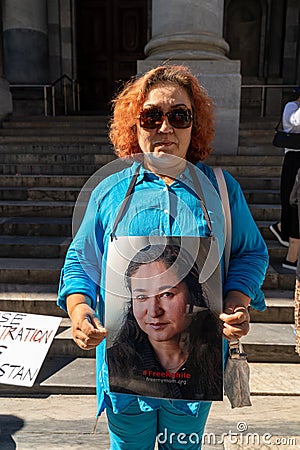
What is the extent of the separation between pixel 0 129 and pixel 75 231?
6.98 metres

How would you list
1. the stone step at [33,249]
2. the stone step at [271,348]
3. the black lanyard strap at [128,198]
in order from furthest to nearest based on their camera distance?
1. the stone step at [33,249]
2. the stone step at [271,348]
3. the black lanyard strap at [128,198]

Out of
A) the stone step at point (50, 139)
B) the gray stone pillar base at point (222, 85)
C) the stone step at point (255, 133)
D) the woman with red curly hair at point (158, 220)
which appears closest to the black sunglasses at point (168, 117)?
the woman with red curly hair at point (158, 220)

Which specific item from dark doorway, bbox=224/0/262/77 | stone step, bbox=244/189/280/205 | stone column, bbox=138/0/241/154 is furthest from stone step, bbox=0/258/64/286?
dark doorway, bbox=224/0/262/77

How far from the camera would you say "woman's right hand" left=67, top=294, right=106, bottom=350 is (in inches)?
45.6

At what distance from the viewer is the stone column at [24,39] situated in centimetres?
983

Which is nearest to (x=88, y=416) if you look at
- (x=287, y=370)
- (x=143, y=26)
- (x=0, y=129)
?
(x=287, y=370)

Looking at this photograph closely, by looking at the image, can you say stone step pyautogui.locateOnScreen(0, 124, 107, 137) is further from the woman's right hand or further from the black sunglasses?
the woman's right hand

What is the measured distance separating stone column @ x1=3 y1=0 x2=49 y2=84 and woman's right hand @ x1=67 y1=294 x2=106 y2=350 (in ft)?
33.8

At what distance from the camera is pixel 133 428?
1.40 m

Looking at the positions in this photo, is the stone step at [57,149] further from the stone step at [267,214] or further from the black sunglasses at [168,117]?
the black sunglasses at [168,117]

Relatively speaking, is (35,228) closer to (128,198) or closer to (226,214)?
(128,198)

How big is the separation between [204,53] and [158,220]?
17.5ft

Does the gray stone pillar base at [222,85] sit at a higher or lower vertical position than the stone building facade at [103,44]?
lower

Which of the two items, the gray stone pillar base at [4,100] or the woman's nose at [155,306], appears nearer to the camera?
the woman's nose at [155,306]
